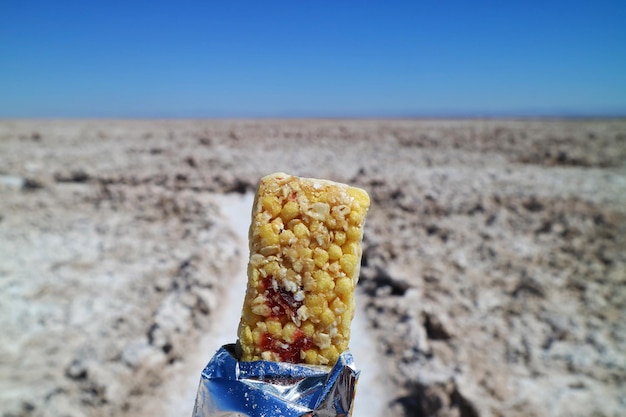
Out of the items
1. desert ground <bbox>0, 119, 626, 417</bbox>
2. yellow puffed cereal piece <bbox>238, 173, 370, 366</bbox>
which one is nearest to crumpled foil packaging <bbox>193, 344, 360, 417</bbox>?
yellow puffed cereal piece <bbox>238, 173, 370, 366</bbox>

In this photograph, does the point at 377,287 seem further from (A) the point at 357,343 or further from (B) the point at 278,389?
(B) the point at 278,389

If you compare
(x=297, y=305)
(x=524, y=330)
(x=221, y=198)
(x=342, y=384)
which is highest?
(x=297, y=305)

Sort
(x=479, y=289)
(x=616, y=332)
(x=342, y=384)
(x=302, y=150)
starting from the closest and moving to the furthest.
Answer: (x=342, y=384) → (x=616, y=332) → (x=479, y=289) → (x=302, y=150)

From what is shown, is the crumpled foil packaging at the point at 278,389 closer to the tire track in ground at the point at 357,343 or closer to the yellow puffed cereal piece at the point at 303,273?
the yellow puffed cereal piece at the point at 303,273

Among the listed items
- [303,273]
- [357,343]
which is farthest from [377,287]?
[303,273]

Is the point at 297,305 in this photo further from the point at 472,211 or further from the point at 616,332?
the point at 472,211

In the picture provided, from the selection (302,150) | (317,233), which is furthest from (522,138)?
(317,233)
